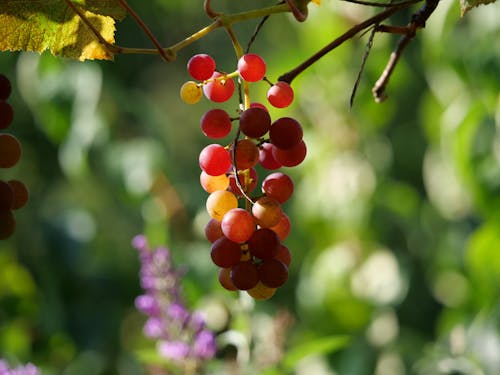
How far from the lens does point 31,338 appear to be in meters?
1.31

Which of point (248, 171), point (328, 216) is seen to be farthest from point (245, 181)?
point (328, 216)

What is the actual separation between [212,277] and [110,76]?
1.95 ft

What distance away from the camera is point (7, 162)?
36 cm

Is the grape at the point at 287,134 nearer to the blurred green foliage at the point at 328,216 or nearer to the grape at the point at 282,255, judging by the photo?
the grape at the point at 282,255

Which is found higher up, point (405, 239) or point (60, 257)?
point (60, 257)

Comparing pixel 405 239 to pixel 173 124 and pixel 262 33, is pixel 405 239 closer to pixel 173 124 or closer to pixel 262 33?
pixel 262 33

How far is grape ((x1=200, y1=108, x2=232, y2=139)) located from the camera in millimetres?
332

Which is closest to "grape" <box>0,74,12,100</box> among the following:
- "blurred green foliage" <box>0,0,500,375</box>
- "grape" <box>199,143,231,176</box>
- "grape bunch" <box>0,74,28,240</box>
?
"grape bunch" <box>0,74,28,240</box>

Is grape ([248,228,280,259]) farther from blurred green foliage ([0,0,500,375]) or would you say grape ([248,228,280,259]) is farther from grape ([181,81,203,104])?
blurred green foliage ([0,0,500,375])

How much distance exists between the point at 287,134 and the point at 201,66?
1.8 inches

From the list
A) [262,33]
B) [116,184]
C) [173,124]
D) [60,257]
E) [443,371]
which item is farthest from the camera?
[173,124]

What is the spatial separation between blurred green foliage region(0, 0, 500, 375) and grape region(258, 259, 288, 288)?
0.60m

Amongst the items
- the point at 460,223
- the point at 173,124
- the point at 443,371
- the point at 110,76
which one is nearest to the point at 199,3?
the point at 110,76

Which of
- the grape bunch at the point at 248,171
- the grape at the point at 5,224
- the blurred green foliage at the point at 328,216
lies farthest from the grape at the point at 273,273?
the blurred green foliage at the point at 328,216
